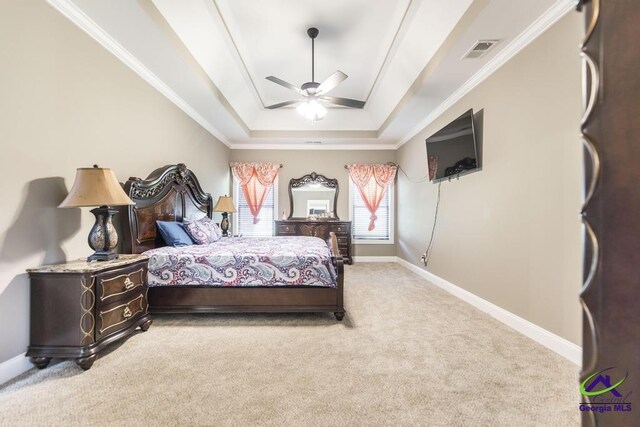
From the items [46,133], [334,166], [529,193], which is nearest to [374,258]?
[334,166]

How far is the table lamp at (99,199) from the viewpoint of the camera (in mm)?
2027

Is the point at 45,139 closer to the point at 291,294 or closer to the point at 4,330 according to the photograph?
the point at 4,330

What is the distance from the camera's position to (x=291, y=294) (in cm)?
282

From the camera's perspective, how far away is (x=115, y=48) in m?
2.70

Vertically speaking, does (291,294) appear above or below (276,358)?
above

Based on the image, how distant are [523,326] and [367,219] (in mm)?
4048

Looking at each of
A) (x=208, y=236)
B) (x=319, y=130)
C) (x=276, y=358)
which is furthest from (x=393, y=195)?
(x=276, y=358)

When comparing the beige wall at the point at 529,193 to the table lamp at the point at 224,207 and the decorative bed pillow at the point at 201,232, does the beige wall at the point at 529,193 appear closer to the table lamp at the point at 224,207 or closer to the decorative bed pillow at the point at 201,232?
the decorative bed pillow at the point at 201,232

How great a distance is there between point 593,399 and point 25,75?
317cm

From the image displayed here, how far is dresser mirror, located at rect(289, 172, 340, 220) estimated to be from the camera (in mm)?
6336

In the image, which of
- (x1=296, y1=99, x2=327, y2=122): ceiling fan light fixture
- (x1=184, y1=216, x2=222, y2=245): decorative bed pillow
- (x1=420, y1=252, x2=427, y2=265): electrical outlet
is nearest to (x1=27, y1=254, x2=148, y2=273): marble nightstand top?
(x1=184, y1=216, x2=222, y2=245): decorative bed pillow

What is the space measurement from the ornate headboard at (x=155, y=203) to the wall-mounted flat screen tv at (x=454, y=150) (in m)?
3.55

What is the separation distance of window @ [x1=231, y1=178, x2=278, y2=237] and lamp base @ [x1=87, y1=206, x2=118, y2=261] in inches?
160

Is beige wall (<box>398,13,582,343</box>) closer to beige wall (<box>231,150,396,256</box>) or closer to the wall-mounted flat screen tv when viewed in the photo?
the wall-mounted flat screen tv
